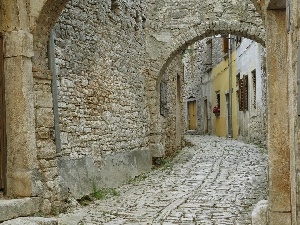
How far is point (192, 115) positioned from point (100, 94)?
67.5 ft

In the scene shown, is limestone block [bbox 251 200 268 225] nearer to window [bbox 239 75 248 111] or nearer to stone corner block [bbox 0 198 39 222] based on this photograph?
stone corner block [bbox 0 198 39 222]

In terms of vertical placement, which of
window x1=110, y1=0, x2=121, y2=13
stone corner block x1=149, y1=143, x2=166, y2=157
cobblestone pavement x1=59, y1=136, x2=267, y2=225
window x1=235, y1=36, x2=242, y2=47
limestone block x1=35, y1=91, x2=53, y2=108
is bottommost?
cobblestone pavement x1=59, y1=136, x2=267, y2=225

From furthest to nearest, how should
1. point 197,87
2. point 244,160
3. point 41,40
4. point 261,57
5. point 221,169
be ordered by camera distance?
point 197,87 < point 261,57 < point 244,160 < point 221,169 < point 41,40

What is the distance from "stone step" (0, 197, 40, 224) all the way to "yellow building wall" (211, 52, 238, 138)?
1448cm

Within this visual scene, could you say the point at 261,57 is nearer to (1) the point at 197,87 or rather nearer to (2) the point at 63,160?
(2) the point at 63,160

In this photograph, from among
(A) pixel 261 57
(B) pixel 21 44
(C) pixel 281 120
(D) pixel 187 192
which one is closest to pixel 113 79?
(D) pixel 187 192

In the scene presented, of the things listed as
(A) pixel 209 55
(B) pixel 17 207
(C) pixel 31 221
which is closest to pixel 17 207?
(B) pixel 17 207

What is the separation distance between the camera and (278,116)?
439 cm

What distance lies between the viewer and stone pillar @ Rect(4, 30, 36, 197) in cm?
514

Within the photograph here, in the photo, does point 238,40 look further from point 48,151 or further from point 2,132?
point 2,132

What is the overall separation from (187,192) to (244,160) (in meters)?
4.24

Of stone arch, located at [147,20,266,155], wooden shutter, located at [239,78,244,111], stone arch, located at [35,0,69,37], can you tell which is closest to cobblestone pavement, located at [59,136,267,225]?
stone arch, located at [147,20,266,155]

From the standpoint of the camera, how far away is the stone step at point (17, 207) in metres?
4.66

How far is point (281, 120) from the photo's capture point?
439 centimetres
